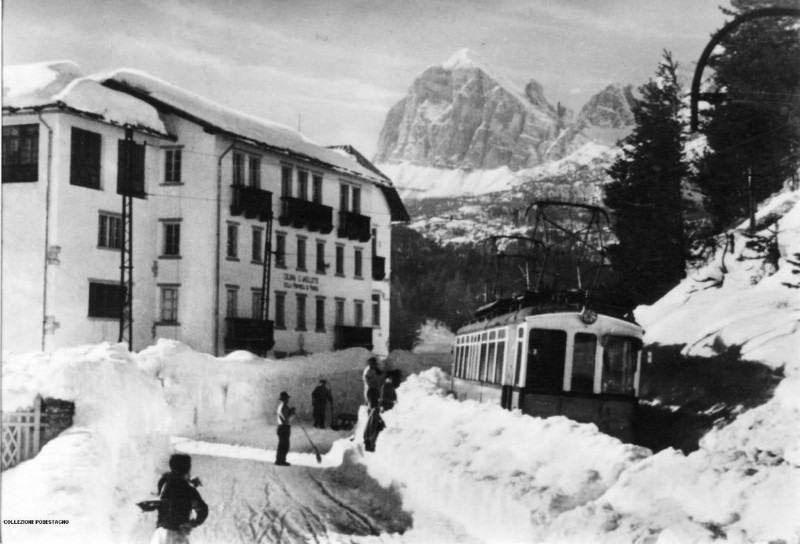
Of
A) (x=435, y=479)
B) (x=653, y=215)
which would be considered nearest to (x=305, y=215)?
(x=653, y=215)

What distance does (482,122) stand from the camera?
20.4 m

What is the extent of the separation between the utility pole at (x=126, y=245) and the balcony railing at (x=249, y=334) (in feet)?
7.68

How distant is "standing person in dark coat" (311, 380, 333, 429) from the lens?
23.0m

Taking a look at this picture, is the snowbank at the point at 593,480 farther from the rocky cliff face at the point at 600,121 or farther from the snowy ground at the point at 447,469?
the rocky cliff face at the point at 600,121

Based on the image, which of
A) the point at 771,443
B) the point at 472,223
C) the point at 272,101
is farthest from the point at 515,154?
the point at 771,443

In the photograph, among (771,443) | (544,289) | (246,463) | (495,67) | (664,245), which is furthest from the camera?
(664,245)

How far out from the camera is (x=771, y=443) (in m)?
11.5

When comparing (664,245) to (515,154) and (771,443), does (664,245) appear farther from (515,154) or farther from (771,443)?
(771,443)

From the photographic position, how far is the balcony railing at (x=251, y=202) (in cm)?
1836

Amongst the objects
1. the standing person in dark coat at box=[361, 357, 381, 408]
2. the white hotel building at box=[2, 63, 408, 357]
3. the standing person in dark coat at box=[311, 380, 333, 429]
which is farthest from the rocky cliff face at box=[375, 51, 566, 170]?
the standing person in dark coat at box=[311, 380, 333, 429]

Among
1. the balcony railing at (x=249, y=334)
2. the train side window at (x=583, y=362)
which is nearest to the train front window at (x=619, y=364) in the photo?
the train side window at (x=583, y=362)

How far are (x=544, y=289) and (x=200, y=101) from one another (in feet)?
24.6

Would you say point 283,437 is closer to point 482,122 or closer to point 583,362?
point 583,362

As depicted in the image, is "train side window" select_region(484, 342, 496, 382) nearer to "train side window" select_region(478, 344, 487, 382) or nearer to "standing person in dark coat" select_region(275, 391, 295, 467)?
"train side window" select_region(478, 344, 487, 382)
